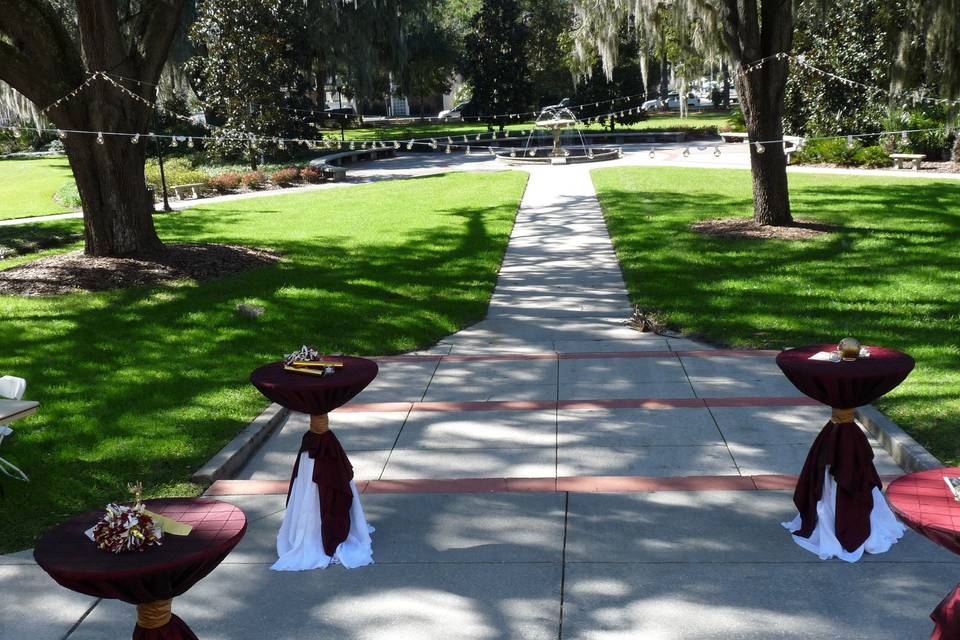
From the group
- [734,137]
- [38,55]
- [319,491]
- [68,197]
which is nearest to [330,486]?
[319,491]

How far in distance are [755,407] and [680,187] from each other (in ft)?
55.6

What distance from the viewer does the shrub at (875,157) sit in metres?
26.7

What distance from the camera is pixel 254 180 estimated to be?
29641 mm

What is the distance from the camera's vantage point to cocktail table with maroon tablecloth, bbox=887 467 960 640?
377 cm

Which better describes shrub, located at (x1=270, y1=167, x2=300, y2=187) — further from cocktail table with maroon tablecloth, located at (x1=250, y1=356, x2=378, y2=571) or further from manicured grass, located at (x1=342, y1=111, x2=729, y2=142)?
cocktail table with maroon tablecloth, located at (x1=250, y1=356, x2=378, y2=571)

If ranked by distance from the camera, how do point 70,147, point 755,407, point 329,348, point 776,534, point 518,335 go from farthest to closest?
point 70,147 → point 518,335 → point 329,348 → point 755,407 → point 776,534

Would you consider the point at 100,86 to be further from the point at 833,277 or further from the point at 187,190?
the point at 187,190

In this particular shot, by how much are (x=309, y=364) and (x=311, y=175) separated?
26.0 metres

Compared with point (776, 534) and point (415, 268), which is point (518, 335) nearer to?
point (415, 268)

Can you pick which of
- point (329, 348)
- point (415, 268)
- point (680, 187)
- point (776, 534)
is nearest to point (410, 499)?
point (776, 534)

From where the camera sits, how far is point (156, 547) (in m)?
3.83

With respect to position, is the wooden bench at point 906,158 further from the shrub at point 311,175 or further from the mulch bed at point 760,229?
the shrub at point 311,175

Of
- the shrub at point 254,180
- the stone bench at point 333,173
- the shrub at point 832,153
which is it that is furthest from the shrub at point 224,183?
the shrub at point 832,153

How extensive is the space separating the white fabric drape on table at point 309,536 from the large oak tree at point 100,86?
10.6 meters
